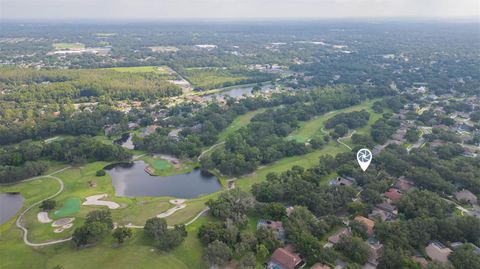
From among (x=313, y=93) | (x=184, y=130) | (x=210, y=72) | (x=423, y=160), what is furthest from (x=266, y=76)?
(x=423, y=160)

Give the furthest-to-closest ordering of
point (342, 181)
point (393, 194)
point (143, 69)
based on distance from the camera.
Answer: point (143, 69) → point (342, 181) → point (393, 194)

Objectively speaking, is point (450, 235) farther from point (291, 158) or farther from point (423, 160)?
point (291, 158)

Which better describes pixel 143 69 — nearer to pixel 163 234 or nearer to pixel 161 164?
pixel 161 164

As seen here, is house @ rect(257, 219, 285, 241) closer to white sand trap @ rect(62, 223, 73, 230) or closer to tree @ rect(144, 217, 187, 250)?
tree @ rect(144, 217, 187, 250)

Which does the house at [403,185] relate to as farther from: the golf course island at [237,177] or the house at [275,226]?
the house at [275,226]

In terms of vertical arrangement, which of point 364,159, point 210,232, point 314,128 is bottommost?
point 314,128

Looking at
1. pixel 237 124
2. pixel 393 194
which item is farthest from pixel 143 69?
pixel 393 194
